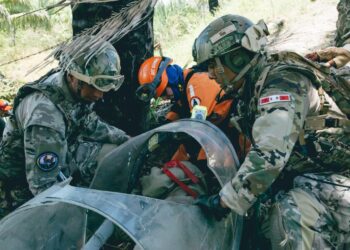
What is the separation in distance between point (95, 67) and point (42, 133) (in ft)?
2.13

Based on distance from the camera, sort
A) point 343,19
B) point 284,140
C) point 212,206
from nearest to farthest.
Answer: point 212,206, point 284,140, point 343,19

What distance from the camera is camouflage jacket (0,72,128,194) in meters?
3.75

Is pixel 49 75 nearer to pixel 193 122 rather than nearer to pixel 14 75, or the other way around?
pixel 193 122

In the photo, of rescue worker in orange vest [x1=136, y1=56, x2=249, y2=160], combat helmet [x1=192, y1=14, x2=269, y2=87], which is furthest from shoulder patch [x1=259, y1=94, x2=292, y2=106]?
rescue worker in orange vest [x1=136, y1=56, x2=249, y2=160]

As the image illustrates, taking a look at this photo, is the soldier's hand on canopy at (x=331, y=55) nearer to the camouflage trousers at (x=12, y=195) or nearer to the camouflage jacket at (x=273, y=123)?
the camouflage jacket at (x=273, y=123)

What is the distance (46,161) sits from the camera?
12.3 feet

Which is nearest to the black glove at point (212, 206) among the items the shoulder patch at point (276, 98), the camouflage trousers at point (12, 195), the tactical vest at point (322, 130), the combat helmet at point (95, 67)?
the shoulder patch at point (276, 98)

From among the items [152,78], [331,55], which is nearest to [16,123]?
[152,78]

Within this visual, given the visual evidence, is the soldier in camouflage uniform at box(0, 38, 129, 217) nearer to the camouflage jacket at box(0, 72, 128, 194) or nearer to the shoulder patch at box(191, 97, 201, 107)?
the camouflage jacket at box(0, 72, 128, 194)

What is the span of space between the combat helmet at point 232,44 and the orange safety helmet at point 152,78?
150 cm

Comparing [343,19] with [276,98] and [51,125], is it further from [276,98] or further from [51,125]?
[51,125]

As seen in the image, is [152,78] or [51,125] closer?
[51,125]

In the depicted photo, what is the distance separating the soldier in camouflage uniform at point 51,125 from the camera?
12.3 feet

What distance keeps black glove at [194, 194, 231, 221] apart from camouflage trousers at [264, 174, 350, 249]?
0.44m
